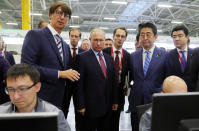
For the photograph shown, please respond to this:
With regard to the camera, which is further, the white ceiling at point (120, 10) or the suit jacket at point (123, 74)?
the white ceiling at point (120, 10)

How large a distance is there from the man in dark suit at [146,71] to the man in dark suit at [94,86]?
0.34 meters

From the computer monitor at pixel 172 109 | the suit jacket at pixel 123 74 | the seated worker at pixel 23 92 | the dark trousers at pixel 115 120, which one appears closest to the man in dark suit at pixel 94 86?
the dark trousers at pixel 115 120

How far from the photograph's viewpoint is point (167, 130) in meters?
0.68

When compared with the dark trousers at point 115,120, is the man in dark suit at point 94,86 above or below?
above

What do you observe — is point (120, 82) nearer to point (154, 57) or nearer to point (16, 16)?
point (154, 57)

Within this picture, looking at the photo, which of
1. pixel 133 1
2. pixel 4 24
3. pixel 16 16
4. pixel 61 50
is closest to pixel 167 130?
pixel 61 50

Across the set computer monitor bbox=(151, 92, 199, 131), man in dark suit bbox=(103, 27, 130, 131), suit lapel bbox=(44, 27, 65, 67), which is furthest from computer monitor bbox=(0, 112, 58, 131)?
man in dark suit bbox=(103, 27, 130, 131)

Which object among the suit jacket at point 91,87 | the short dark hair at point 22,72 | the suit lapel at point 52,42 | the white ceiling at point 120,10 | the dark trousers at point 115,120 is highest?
the white ceiling at point 120,10

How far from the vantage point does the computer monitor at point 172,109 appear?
0.66m

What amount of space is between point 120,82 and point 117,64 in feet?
0.85

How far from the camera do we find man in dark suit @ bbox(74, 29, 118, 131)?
6.70 ft

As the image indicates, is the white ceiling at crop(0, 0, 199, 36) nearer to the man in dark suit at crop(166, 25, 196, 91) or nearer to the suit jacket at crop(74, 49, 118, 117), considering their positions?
the man in dark suit at crop(166, 25, 196, 91)

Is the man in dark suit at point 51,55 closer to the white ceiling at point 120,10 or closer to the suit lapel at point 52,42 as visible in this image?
the suit lapel at point 52,42

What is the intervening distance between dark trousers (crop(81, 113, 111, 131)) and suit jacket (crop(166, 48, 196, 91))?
0.98 meters
